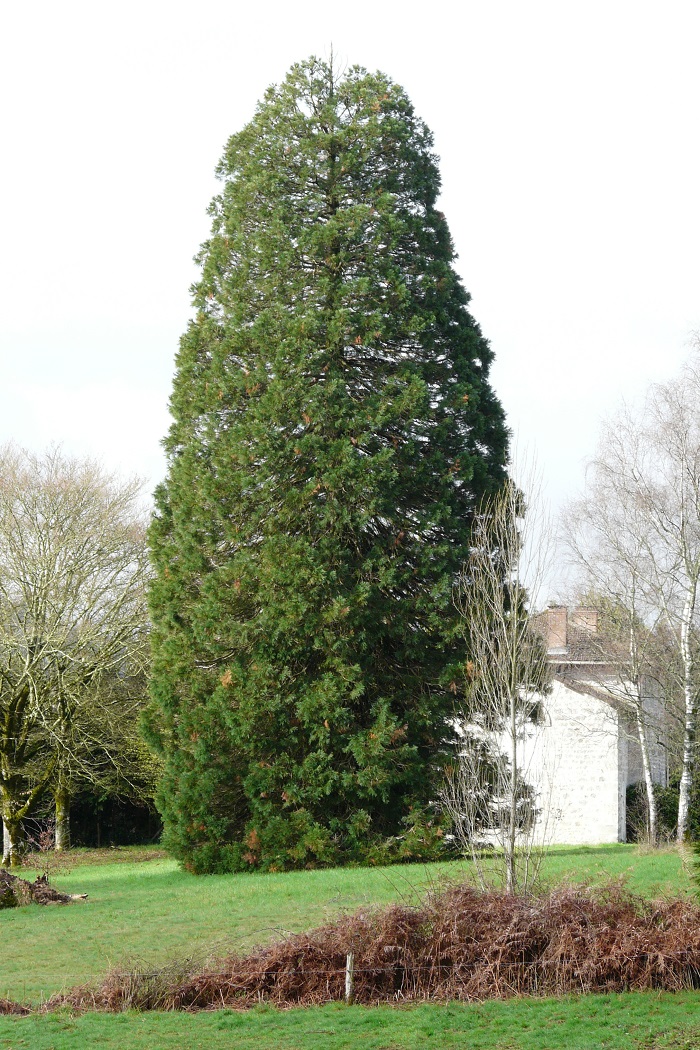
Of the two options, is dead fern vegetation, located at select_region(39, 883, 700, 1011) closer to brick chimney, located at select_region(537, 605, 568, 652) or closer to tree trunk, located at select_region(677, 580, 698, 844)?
tree trunk, located at select_region(677, 580, 698, 844)

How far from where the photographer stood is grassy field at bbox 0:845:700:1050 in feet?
27.3

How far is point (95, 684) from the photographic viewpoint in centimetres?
2780

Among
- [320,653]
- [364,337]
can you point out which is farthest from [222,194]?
[320,653]

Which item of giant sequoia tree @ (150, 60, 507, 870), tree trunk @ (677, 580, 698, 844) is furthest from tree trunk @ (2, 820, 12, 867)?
tree trunk @ (677, 580, 698, 844)

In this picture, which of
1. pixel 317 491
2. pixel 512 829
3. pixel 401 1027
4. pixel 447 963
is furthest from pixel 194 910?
pixel 317 491

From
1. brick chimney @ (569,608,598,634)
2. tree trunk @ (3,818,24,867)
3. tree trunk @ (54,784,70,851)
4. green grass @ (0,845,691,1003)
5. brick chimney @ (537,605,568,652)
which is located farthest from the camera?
tree trunk @ (54,784,70,851)

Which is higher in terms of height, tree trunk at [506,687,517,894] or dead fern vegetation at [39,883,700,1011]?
tree trunk at [506,687,517,894]

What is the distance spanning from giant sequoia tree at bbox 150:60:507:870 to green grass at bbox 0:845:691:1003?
162 centimetres

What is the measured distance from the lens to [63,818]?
30047mm

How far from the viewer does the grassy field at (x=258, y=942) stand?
833 centimetres

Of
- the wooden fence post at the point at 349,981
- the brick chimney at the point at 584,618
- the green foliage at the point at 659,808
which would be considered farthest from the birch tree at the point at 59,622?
the wooden fence post at the point at 349,981

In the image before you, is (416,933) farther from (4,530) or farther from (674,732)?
(4,530)

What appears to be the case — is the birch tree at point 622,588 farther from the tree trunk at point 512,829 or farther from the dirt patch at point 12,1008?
the dirt patch at point 12,1008

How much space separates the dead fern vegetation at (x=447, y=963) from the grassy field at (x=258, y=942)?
33 cm
